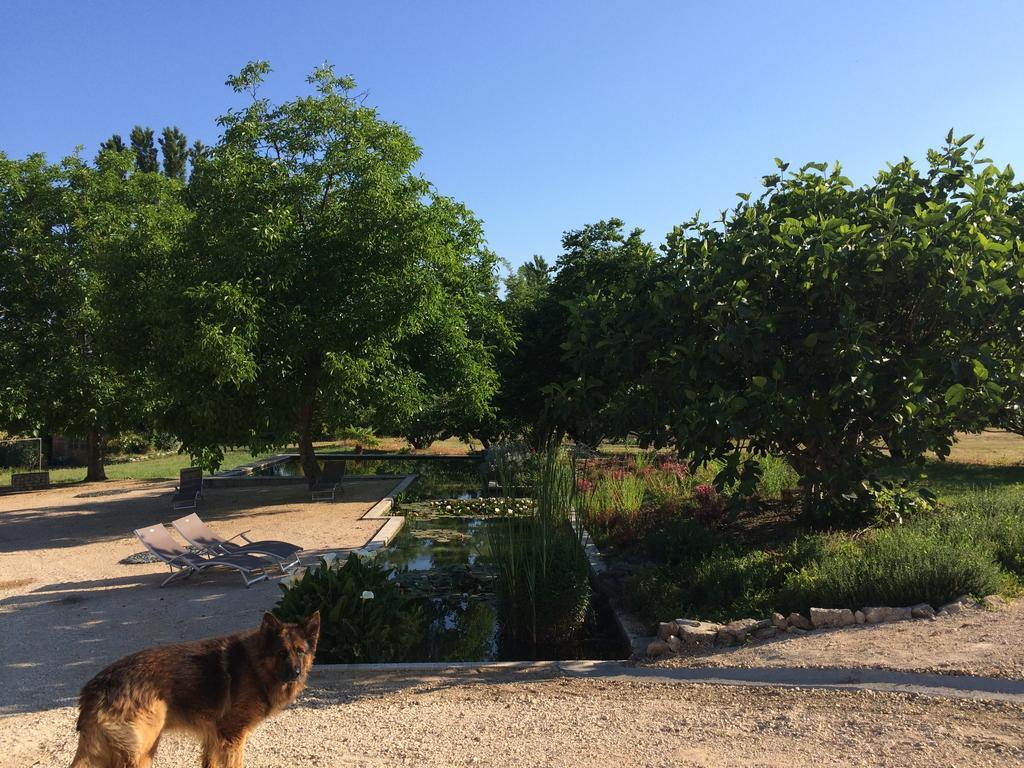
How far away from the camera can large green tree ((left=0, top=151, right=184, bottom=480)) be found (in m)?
18.7

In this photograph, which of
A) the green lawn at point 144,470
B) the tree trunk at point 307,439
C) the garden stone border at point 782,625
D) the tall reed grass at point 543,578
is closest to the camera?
the garden stone border at point 782,625

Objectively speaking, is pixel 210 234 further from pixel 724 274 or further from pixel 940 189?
pixel 940 189

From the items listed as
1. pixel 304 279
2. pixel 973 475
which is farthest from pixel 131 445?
pixel 973 475

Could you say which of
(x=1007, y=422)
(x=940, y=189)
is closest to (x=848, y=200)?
(x=940, y=189)

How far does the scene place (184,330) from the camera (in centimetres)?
1305

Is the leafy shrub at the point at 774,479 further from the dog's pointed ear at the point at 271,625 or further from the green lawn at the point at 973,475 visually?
the dog's pointed ear at the point at 271,625

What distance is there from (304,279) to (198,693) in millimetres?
11906

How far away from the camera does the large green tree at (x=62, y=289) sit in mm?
18734

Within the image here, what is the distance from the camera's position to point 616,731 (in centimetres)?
462

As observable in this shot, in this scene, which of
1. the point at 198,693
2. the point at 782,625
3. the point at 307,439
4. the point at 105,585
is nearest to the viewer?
the point at 198,693

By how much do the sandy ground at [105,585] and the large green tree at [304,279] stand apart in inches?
69.4

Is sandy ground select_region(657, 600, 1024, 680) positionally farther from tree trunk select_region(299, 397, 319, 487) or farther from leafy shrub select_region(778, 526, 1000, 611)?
tree trunk select_region(299, 397, 319, 487)

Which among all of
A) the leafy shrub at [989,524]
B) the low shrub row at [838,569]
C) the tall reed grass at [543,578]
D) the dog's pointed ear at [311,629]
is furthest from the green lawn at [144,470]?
the dog's pointed ear at [311,629]

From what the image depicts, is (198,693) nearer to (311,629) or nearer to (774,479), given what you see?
(311,629)
